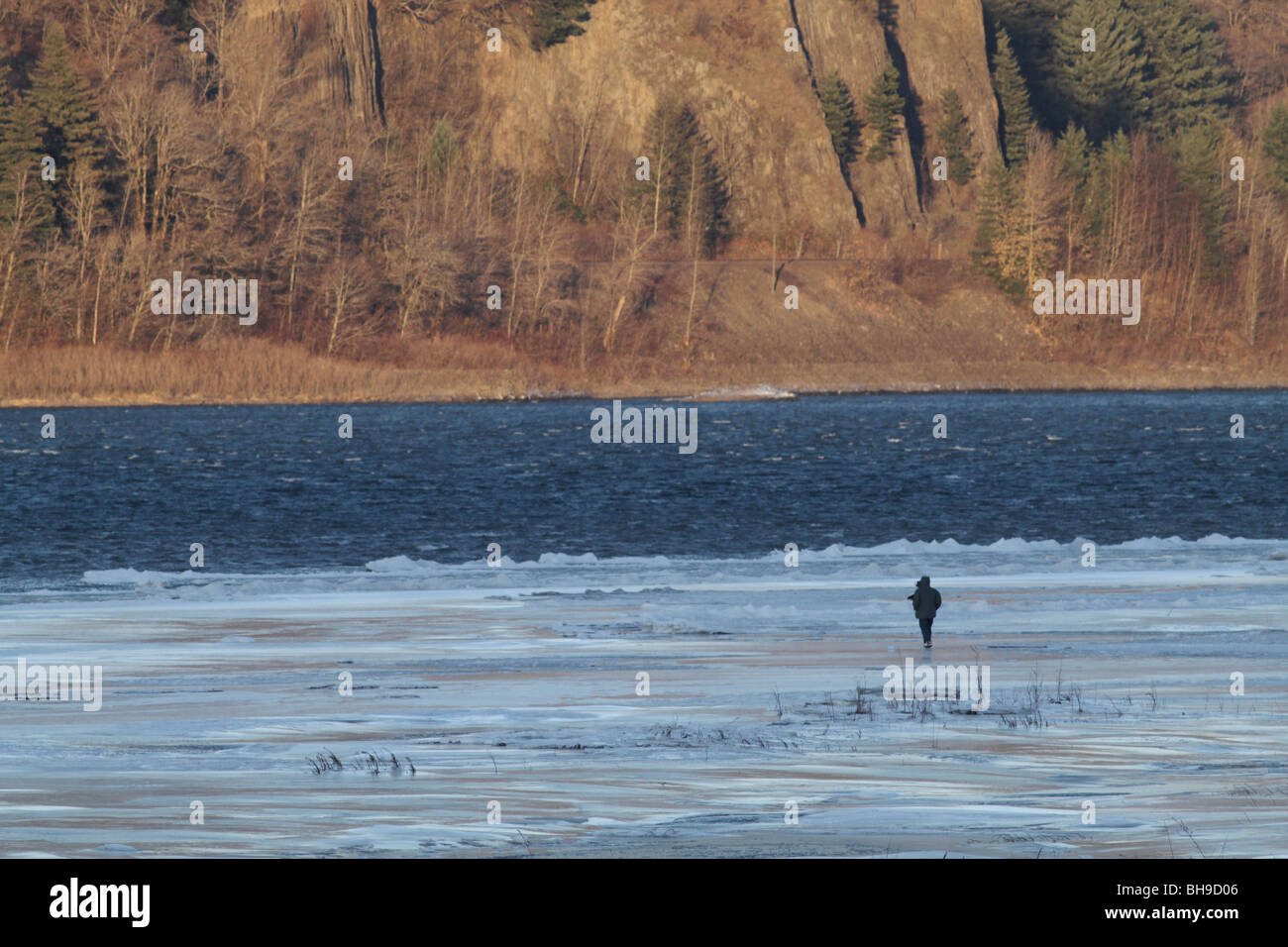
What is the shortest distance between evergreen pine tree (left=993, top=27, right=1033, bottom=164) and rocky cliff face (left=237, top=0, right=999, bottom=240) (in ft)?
7.94

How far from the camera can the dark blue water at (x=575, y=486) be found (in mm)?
41344

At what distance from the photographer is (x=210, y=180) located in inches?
4451

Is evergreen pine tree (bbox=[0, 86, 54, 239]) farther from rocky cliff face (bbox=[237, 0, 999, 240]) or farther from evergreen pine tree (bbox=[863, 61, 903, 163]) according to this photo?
evergreen pine tree (bbox=[863, 61, 903, 163])

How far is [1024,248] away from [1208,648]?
116798 millimetres

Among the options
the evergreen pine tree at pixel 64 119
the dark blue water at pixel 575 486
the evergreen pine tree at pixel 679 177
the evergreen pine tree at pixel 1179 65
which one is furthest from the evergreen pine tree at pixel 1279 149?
the evergreen pine tree at pixel 64 119

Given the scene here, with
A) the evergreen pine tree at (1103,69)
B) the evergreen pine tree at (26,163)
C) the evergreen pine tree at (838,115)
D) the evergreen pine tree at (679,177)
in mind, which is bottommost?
the evergreen pine tree at (26,163)

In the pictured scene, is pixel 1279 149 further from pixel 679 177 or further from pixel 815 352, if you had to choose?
pixel 679 177

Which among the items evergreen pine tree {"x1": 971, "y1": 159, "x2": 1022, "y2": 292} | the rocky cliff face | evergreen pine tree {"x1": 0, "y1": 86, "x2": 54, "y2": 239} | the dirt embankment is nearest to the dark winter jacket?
the dirt embankment

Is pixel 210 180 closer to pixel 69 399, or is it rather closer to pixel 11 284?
pixel 11 284

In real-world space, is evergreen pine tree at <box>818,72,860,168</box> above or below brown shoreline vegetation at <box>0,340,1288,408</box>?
Result: above

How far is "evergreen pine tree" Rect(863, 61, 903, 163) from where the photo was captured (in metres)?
142

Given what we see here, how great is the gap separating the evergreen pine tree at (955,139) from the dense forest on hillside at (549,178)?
0.33 metres

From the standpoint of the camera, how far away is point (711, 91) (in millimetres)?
141375

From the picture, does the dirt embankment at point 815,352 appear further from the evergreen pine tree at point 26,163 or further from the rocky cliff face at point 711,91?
the evergreen pine tree at point 26,163
